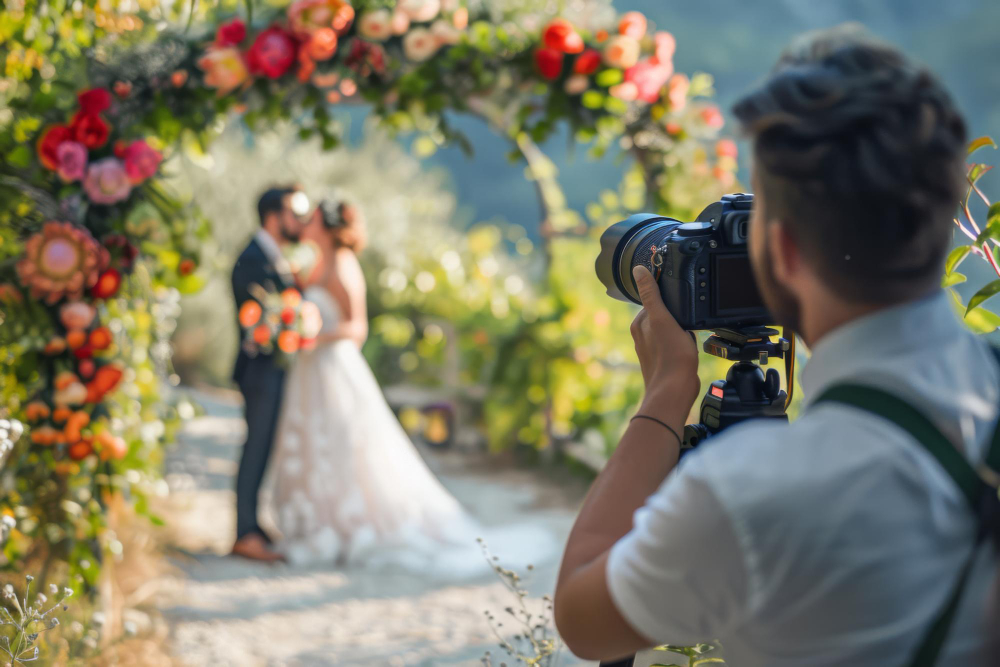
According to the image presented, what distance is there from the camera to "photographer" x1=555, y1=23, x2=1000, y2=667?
1.81ft

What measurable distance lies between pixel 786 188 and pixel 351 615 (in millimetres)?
2791

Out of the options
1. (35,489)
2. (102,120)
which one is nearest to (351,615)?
(35,489)

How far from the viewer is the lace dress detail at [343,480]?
344cm

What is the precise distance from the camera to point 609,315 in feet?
14.6

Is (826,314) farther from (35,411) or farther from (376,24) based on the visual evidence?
(35,411)

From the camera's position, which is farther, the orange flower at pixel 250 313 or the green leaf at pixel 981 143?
the orange flower at pixel 250 313

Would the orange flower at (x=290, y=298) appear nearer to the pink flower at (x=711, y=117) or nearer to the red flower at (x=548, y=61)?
the red flower at (x=548, y=61)

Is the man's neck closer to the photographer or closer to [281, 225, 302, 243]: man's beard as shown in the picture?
the photographer

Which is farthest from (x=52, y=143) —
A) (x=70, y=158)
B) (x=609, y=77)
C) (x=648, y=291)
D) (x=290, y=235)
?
(x=648, y=291)

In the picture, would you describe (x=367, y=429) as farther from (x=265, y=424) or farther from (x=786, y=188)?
(x=786, y=188)

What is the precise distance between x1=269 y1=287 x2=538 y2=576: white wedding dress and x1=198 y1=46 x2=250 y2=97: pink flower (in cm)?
127

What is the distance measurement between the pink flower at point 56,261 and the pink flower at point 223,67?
607 millimetres

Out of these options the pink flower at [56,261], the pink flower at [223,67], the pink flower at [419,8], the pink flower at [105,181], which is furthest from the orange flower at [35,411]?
the pink flower at [419,8]

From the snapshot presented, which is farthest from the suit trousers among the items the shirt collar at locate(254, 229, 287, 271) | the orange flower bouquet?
the shirt collar at locate(254, 229, 287, 271)
